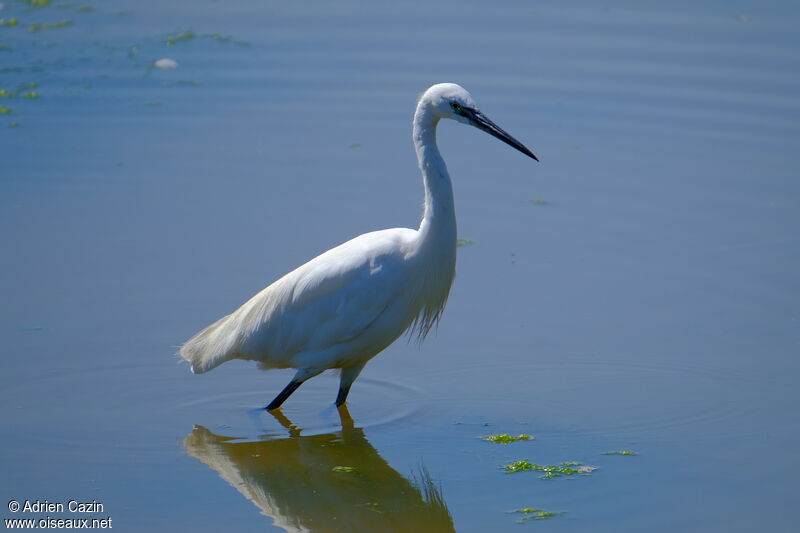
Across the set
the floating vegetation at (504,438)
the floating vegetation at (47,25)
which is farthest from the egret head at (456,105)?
the floating vegetation at (47,25)

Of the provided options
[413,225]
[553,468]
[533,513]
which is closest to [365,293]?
[553,468]

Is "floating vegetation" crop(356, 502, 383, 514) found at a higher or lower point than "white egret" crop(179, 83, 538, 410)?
lower

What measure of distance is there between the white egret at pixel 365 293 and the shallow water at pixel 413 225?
36 centimetres

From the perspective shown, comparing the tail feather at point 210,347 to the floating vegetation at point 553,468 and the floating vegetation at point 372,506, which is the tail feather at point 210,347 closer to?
the floating vegetation at point 372,506

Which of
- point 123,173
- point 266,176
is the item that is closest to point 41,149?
point 123,173

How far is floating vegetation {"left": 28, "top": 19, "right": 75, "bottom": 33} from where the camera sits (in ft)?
40.1

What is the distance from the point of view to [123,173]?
368 inches

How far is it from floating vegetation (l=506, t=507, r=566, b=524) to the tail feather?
1.93m

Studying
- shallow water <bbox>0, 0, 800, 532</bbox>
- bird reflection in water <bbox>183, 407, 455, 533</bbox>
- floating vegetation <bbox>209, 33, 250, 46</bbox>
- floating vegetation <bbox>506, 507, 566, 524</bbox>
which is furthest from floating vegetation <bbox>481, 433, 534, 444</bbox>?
floating vegetation <bbox>209, 33, 250, 46</bbox>

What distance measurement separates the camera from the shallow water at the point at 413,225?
212 inches

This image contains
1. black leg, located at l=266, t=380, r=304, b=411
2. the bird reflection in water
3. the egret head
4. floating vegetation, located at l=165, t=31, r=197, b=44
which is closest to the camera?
the bird reflection in water

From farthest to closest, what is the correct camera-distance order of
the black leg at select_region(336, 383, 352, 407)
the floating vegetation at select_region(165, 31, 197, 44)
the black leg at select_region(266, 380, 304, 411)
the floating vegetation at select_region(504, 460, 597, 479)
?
the floating vegetation at select_region(165, 31, 197, 44)
the black leg at select_region(336, 383, 352, 407)
the black leg at select_region(266, 380, 304, 411)
the floating vegetation at select_region(504, 460, 597, 479)

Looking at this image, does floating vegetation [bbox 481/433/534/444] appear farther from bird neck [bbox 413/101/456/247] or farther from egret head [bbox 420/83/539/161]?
egret head [bbox 420/83/539/161]

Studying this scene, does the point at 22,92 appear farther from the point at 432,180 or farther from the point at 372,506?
the point at 372,506
